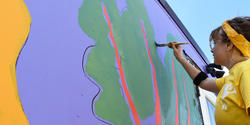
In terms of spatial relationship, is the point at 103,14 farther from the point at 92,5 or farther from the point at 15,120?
the point at 15,120

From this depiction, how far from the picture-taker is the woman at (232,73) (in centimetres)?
73

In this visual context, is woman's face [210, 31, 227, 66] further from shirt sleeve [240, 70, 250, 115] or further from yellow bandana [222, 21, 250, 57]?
shirt sleeve [240, 70, 250, 115]

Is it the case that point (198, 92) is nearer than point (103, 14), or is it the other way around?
point (103, 14)

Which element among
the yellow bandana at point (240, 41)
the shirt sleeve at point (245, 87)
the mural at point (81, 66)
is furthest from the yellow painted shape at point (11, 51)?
the yellow bandana at point (240, 41)

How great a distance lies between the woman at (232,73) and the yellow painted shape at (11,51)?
56 centimetres

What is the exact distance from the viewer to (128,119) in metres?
0.79

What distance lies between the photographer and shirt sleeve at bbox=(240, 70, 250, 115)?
665 mm

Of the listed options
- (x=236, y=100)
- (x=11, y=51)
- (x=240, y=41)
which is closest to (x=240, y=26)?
(x=240, y=41)

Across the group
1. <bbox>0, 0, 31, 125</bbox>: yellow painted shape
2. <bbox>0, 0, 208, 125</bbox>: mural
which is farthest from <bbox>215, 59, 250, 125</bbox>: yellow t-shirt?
<bbox>0, 0, 31, 125</bbox>: yellow painted shape

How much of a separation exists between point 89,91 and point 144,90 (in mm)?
356

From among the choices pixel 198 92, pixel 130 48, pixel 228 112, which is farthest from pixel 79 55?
pixel 198 92

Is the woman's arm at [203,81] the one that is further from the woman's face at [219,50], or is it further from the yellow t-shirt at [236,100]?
the yellow t-shirt at [236,100]

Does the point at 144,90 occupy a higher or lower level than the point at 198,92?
higher

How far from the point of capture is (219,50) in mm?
990
